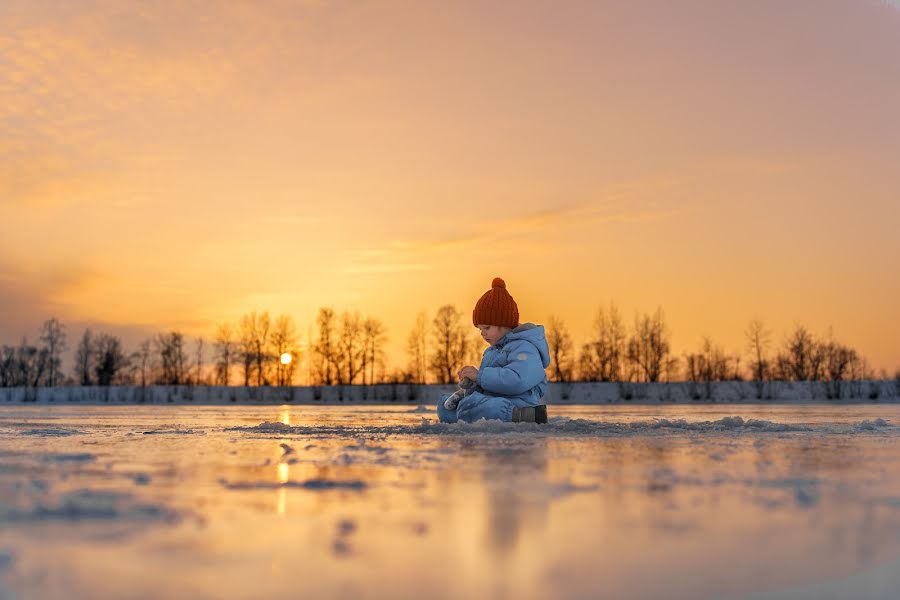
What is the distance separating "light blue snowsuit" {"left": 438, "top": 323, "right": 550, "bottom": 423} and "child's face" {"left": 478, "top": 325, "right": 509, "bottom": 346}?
0.06 metres

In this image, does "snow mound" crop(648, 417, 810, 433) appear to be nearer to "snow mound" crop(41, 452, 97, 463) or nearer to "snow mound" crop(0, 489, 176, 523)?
"snow mound" crop(41, 452, 97, 463)

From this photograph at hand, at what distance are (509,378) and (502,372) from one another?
0.26 feet

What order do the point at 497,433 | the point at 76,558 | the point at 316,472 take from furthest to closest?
1. the point at 497,433
2. the point at 316,472
3. the point at 76,558

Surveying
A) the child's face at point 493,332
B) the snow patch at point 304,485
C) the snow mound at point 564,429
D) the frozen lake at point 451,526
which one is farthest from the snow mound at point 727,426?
the snow patch at point 304,485

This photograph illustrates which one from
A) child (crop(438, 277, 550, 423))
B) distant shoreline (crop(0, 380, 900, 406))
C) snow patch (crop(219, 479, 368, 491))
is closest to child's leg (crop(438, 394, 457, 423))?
child (crop(438, 277, 550, 423))

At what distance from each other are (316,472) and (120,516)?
125cm

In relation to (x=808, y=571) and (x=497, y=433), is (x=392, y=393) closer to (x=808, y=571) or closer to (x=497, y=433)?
(x=497, y=433)

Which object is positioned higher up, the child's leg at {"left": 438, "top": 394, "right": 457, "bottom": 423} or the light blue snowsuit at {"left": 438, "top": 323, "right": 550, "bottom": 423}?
the light blue snowsuit at {"left": 438, "top": 323, "right": 550, "bottom": 423}

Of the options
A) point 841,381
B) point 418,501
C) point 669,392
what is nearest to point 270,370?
point 669,392

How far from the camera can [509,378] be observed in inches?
275

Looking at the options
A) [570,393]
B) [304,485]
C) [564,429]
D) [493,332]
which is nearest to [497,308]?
[493,332]

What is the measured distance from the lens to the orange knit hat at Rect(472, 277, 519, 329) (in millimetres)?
7480

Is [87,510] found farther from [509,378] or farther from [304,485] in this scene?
[509,378]

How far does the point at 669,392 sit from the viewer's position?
3944cm
